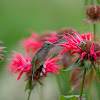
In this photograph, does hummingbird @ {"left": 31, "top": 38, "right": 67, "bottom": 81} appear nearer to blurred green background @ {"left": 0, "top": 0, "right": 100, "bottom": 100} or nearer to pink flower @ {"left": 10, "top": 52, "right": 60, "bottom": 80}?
pink flower @ {"left": 10, "top": 52, "right": 60, "bottom": 80}

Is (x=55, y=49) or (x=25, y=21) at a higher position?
(x=25, y=21)

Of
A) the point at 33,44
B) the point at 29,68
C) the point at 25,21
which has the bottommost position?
the point at 29,68

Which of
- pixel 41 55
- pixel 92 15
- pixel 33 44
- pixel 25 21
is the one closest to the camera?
pixel 41 55

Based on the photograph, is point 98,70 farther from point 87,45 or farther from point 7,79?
point 7,79

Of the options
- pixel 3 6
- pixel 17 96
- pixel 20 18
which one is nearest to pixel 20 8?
pixel 3 6

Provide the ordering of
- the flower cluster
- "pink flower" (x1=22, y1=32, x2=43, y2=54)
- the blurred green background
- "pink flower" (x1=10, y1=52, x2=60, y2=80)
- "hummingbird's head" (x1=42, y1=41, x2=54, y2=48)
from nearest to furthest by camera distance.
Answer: "hummingbird's head" (x1=42, y1=41, x2=54, y2=48)
"pink flower" (x1=10, y1=52, x2=60, y2=80)
the flower cluster
"pink flower" (x1=22, y1=32, x2=43, y2=54)
the blurred green background

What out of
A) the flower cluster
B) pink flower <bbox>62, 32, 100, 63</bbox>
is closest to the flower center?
pink flower <bbox>62, 32, 100, 63</bbox>

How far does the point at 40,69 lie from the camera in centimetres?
100

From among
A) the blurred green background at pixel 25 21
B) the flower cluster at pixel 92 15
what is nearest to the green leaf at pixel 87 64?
the flower cluster at pixel 92 15

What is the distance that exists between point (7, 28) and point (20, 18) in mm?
748

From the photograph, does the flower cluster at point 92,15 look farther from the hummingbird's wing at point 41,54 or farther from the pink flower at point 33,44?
the hummingbird's wing at point 41,54

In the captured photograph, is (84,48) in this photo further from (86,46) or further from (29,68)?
(29,68)

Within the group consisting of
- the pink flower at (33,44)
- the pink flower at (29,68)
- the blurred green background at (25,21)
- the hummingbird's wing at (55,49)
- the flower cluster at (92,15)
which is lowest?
the pink flower at (29,68)

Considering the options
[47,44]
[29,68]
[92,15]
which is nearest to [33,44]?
[92,15]
